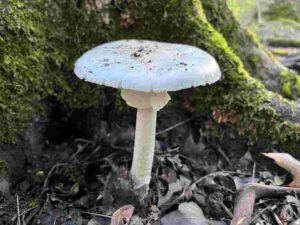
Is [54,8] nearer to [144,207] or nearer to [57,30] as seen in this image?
[57,30]

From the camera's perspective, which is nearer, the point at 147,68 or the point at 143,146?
the point at 147,68

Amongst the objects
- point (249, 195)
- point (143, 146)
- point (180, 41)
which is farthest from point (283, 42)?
point (143, 146)

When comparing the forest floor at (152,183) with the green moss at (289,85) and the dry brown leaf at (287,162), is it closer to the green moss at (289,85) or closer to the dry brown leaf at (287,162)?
the dry brown leaf at (287,162)

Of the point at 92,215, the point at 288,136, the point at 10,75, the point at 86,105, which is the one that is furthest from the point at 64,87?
the point at 288,136

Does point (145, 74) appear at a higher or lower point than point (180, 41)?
higher

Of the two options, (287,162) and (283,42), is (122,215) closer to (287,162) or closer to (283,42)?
(287,162)
